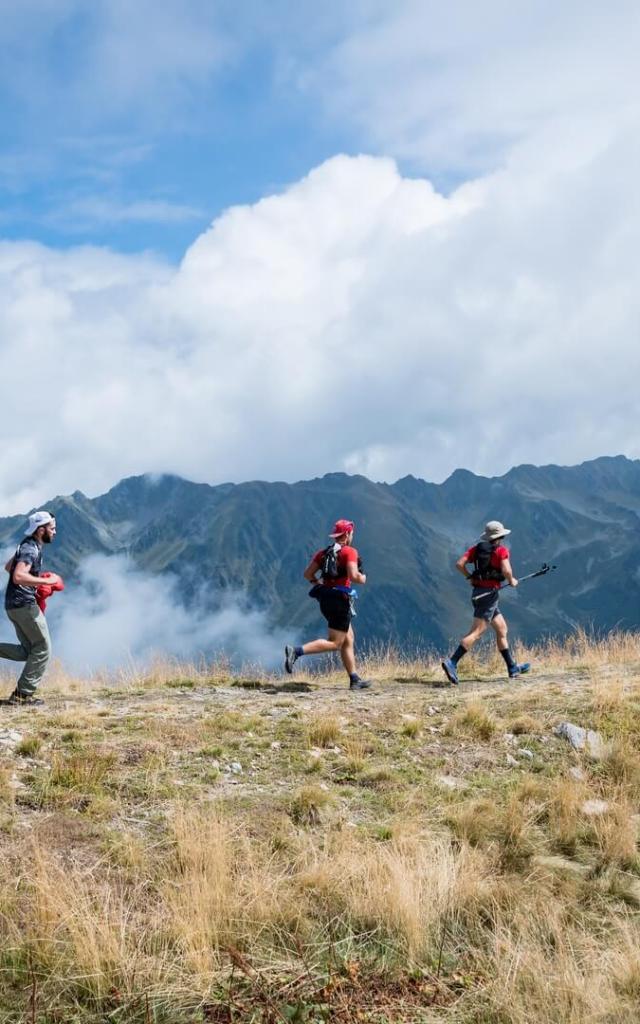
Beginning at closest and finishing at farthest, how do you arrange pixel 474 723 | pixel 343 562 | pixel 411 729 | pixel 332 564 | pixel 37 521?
pixel 411 729 → pixel 474 723 → pixel 37 521 → pixel 343 562 → pixel 332 564

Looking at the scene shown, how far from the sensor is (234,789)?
290 inches

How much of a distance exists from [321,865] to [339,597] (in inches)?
304

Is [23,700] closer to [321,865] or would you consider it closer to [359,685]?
[359,685]

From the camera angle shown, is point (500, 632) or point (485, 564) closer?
point (500, 632)

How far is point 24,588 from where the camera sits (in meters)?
11.1

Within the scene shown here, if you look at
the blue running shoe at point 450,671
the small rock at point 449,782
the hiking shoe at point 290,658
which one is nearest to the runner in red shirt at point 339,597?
the hiking shoe at point 290,658

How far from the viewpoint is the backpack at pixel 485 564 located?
46.1 feet

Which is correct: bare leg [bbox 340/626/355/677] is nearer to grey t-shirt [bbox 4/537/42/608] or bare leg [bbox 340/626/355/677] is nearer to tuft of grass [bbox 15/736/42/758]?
grey t-shirt [bbox 4/537/42/608]

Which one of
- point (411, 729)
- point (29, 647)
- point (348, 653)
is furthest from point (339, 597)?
point (29, 647)

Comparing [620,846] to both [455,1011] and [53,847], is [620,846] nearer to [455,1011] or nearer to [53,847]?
[455,1011]

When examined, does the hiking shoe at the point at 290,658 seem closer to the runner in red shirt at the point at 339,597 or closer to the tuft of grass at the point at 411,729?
the runner in red shirt at the point at 339,597

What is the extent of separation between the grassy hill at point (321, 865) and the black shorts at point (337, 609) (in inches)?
113

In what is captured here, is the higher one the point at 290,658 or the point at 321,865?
the point at 290,658

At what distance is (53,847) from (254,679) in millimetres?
8028
